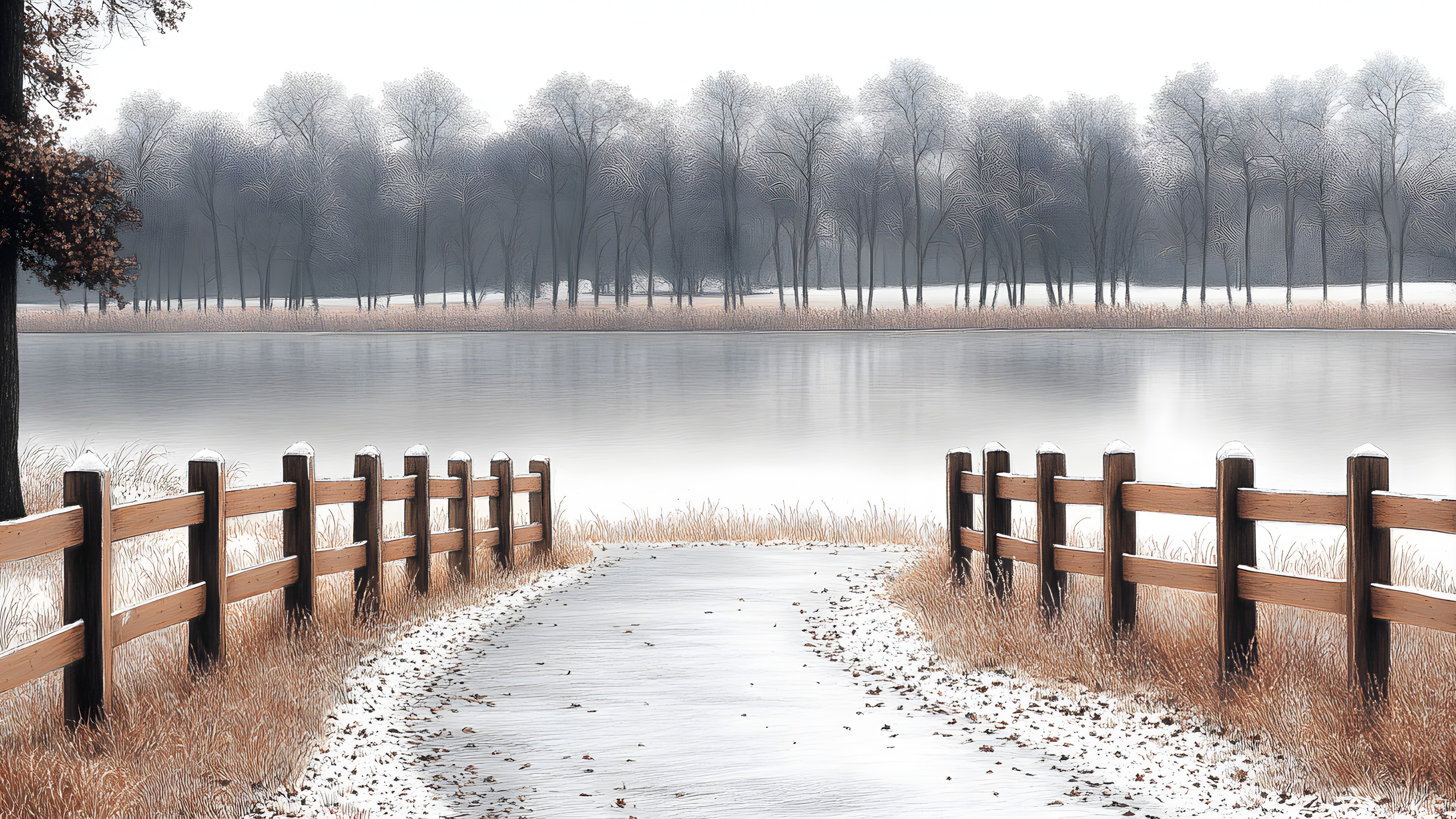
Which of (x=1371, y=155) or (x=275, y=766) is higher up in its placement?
(x=1371, y=155)

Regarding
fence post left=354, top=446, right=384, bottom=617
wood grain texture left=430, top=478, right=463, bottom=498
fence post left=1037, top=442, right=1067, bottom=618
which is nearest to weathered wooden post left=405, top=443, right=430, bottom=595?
wood grain texture left=430, top=478, right=463, bottom=498

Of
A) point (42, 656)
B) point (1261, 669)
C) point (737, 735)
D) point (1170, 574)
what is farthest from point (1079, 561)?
point (42, 656)

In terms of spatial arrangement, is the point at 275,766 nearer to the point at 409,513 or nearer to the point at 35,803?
the point at 35,803

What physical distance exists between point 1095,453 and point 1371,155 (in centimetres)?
4388

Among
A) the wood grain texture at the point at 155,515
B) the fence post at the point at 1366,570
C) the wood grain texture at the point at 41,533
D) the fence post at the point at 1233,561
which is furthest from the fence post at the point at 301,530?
the fence post at the point at 1366,570

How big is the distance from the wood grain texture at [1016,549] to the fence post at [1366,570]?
298cm

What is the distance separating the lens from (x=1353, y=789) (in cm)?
600

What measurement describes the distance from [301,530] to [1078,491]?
18.3 ft

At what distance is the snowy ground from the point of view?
5879mm

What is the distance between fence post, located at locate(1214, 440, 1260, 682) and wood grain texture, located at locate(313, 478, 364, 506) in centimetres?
606

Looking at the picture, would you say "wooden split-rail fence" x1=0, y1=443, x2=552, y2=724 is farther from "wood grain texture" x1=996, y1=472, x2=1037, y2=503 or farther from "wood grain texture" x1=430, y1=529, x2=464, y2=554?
"wood grain texture" x1=996, y1=472, x2=1037, y2=503

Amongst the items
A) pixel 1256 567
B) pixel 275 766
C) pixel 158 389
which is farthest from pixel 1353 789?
pixel 158 389

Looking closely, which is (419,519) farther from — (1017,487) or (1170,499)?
(1170,499)

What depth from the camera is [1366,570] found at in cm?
669
